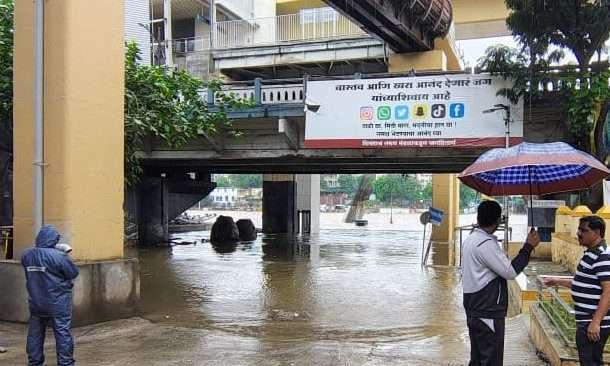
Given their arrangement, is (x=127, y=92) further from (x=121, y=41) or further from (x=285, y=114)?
(x=285, y=114)

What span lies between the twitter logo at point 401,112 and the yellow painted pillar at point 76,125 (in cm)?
817

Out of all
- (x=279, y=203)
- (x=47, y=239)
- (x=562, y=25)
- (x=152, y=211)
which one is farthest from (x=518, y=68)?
(x=279, y=203)

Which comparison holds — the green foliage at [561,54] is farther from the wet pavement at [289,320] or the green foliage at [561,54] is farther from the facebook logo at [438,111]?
the wet pavement at [289,320]

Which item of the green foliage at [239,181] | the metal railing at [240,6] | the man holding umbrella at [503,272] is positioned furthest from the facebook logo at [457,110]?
the green foliage at [239,181]

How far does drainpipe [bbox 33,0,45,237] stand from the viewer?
7.77 metres

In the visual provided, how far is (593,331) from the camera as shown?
4.00 meters

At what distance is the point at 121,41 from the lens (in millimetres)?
8656

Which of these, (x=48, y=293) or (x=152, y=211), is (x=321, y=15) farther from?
(x=48, y=293)

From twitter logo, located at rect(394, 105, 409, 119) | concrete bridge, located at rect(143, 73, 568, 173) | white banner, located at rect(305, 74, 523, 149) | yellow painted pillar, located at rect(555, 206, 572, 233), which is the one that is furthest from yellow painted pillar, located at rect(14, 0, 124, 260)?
twitter logo, located at rect(394, 105, 409, 119)

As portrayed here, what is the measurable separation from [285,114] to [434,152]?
404 centimetres

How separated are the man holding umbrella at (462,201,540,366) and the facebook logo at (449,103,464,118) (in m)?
10.8

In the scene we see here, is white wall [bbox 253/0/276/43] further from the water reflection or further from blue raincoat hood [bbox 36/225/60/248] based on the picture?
blue raincoat hood [bbox 36/225/60/248]

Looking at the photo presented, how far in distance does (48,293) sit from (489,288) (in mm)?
3776

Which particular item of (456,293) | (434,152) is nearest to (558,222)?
(456,293)
